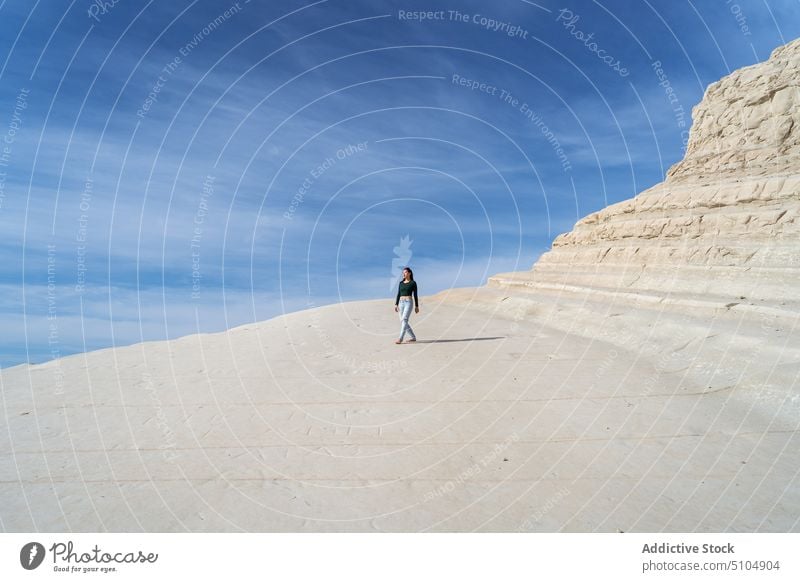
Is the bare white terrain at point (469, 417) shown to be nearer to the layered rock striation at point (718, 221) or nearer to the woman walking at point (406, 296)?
the layered rock striation at point (718, 221)

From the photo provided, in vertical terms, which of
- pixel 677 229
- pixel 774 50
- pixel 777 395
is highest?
pixel 774 50

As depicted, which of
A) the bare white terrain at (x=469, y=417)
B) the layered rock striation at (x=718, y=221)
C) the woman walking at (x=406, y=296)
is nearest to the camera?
the bare white terrain at (x=469, y=417)

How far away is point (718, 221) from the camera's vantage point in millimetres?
20703

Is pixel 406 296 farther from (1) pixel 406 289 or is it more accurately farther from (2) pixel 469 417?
(2) pixel 469 417

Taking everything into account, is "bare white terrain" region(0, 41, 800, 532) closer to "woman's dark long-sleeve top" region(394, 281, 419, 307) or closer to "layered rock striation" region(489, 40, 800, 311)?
"layered rock striation" region(489, 40, 800, 311)

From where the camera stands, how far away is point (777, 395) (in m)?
9.59

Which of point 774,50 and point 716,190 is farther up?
point 774,50

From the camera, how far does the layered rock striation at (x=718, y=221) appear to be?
57.6 ft

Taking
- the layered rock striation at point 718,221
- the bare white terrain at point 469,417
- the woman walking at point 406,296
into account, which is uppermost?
the layered rock striation at point 718,221

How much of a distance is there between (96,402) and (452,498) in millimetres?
8910

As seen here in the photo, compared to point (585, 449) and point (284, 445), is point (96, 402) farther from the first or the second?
point (585, 449)

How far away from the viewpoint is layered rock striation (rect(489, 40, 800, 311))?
17.6 m

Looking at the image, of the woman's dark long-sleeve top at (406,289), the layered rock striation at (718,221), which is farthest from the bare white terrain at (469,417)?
the woman's dark long-sleeve top at (406,289)

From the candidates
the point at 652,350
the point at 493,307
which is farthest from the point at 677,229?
the point at 652,350
